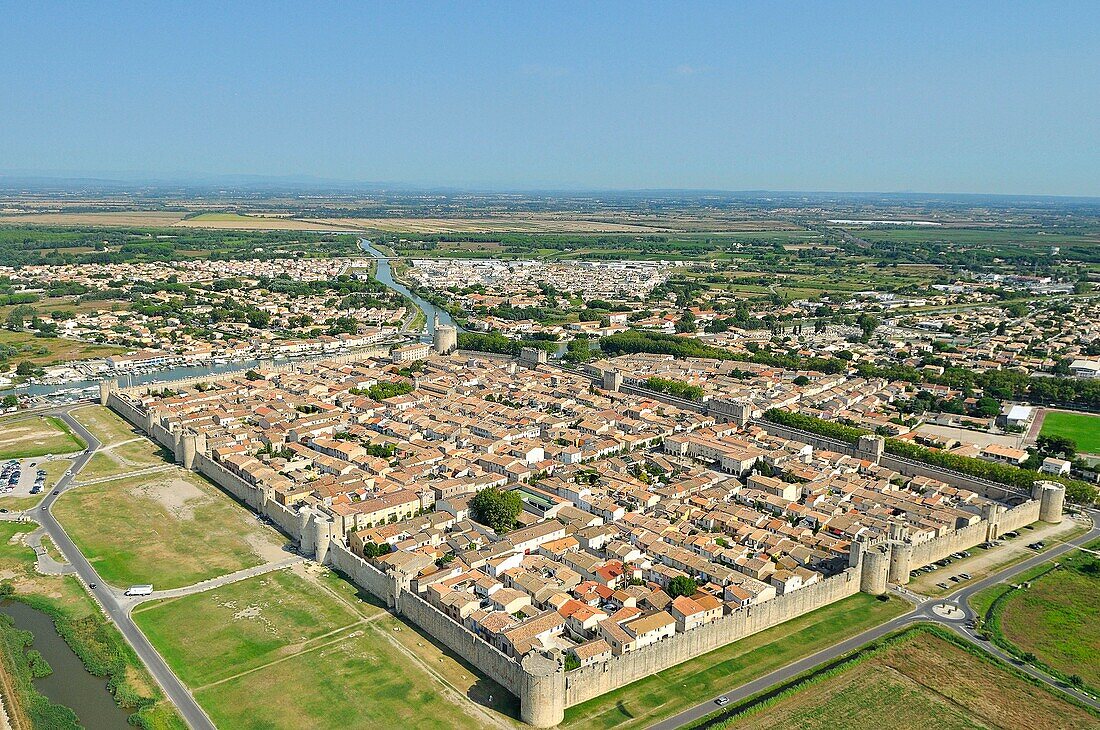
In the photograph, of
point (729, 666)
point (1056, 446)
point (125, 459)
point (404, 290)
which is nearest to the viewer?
point (729, 666)

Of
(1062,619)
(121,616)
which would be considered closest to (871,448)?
(1062,619)

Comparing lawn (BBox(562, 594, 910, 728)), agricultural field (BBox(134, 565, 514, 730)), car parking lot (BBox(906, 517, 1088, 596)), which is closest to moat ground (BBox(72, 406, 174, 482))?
agricultural field (BBox(134, 565, 514, 730))

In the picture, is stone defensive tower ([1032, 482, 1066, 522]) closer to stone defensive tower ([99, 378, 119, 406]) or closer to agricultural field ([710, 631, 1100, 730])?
agricultural field ([710, 631, 1100, 730])

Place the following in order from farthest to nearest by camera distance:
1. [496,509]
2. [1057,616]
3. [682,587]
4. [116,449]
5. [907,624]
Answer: [116,449], [496,509], [1057,616], [682,587], [907,624]

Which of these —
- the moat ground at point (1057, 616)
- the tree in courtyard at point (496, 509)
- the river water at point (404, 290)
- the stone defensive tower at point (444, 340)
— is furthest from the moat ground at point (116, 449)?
the moat ground at point (1057, 616)

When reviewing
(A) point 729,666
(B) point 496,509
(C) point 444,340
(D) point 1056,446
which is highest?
(C) point 444,340

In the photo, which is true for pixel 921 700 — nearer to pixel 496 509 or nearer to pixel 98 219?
pixel 496 509

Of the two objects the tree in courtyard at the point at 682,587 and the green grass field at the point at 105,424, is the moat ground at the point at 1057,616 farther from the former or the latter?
the green grass field at the point at 105,424

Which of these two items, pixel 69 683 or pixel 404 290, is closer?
pixel 69 683
